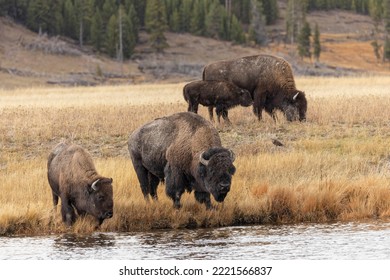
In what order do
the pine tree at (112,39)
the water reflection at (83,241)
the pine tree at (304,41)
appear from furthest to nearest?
the pine tree at (304,41)
the pine tree at (112,39)
the water reflection at (83,241)

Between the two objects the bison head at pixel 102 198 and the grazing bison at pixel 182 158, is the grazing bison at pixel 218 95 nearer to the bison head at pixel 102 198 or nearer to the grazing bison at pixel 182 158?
the grazing bison at pixel 182 158

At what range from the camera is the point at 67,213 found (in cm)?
1315


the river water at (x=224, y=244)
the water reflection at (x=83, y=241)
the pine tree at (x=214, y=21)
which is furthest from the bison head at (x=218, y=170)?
the pine tree at (x=214, y=21)

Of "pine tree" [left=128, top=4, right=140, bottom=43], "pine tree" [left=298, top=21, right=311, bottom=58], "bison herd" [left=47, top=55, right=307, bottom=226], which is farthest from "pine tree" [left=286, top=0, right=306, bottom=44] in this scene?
"bison herd" [left=47, top=55, right=307, bottom=226]

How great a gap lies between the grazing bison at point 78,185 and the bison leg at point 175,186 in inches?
47.7

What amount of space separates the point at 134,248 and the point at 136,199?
2611mm

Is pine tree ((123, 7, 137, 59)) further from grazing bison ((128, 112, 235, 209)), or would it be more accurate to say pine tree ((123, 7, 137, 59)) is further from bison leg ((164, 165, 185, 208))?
bison leg ((164, 165, 185, 208))

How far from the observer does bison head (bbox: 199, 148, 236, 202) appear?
40.4 feet

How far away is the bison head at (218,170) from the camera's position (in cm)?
1230

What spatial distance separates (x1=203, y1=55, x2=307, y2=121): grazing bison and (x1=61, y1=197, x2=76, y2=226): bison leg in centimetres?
1099

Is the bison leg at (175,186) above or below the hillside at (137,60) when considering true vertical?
above

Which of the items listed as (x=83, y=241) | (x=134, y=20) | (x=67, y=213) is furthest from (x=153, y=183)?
(x=134, y=20)

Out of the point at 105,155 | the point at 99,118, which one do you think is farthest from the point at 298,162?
the point at 99,118

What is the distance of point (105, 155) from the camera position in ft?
66.1
